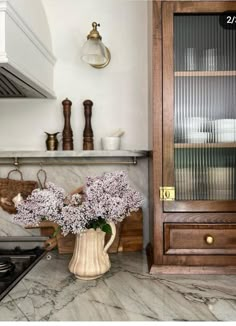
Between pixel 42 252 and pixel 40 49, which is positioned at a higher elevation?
pixel 40 49

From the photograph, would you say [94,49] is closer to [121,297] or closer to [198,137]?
[198,137]

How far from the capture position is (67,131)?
1574 millimetres

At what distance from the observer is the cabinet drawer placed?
124 cm

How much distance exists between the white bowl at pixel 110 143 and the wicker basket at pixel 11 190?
0.42m

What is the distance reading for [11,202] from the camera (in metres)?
1.59

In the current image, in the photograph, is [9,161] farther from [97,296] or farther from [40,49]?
[97,296]

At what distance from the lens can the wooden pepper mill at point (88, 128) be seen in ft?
5.13

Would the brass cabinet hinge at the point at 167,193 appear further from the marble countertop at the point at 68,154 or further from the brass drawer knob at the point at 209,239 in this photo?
the marble countertop at the point at 68,154

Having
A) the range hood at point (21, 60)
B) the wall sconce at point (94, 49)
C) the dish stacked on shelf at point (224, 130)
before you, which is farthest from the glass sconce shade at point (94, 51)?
the dish stacked on shelf at point (224, 130)

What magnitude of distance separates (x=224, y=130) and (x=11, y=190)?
1.05 meters

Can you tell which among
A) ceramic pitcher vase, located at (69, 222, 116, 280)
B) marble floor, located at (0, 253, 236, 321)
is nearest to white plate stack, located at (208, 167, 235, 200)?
marble floor, located at (0, 253, 236, 321)

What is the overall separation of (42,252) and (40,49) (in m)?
0.94

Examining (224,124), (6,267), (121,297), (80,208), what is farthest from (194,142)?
(6,267)

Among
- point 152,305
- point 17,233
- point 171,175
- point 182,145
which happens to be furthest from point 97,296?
point 17,233
